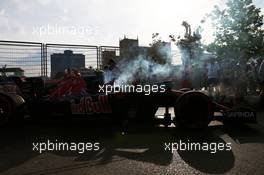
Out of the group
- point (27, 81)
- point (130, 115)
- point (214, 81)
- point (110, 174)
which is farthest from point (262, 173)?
point (214, 81)

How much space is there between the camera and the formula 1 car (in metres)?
7.74

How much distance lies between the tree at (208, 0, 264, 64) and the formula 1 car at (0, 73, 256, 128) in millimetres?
14473

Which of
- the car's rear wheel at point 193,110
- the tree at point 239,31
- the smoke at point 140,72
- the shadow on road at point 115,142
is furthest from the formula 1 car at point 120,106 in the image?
the tree at point 239,31

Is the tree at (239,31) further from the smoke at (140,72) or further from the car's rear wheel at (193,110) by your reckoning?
the car's rear wheel at (193,110)

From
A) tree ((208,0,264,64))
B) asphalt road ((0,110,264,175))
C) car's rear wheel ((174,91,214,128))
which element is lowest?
asphalt road ((0,110,264,175))

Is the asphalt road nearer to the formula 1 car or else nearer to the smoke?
the formula 1 car

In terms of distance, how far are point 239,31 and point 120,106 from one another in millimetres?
17773

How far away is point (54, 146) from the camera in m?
6.32

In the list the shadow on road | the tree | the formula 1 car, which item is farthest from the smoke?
the tree

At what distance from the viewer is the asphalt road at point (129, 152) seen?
4.98m

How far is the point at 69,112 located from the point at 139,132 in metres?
1.63

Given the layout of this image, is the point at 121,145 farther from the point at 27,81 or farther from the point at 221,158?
the point at 27,81

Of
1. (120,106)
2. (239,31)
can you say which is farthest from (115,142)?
(239,31)

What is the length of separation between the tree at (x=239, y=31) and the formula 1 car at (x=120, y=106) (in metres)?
14.5
